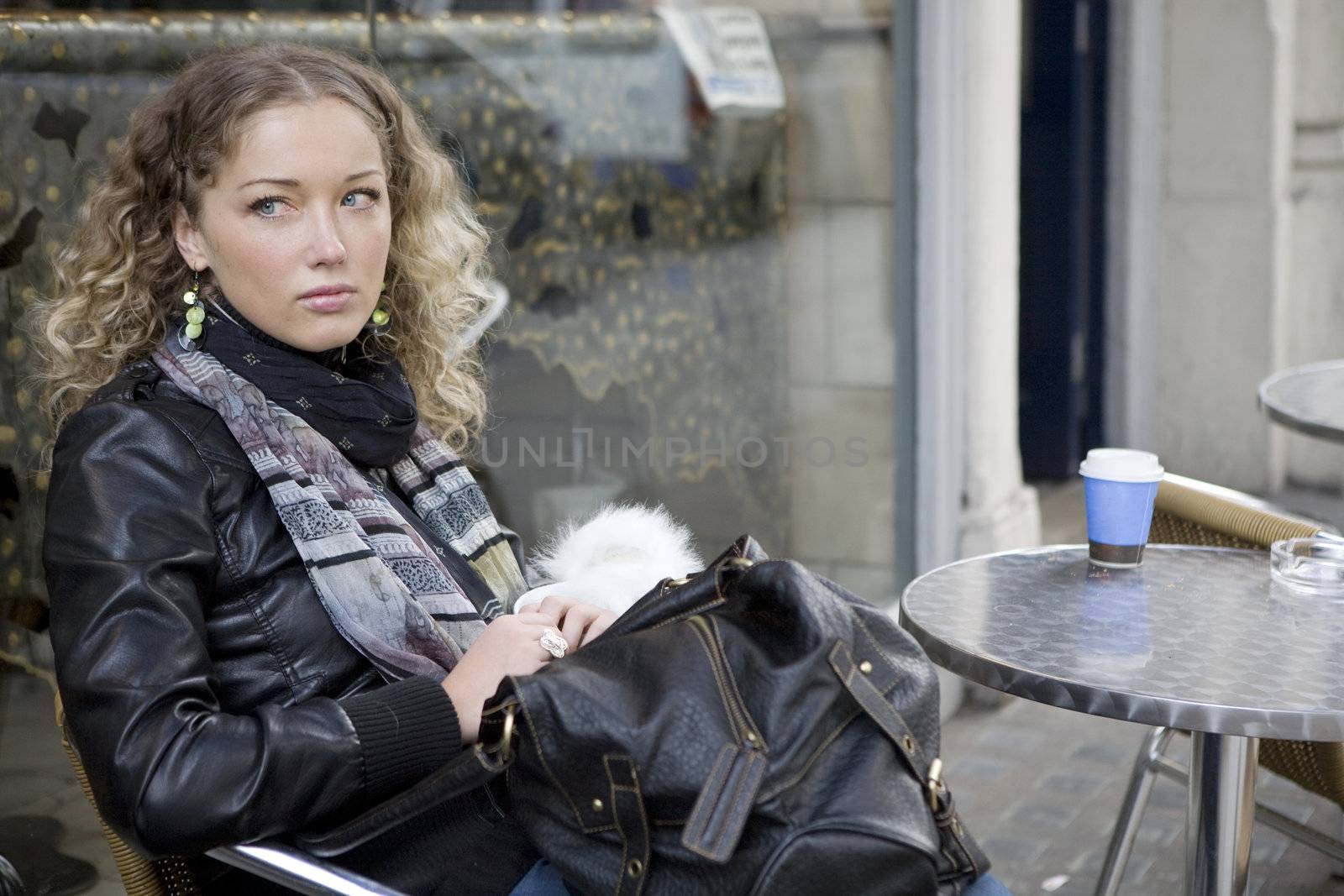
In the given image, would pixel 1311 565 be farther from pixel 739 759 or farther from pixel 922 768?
pixel 739 759

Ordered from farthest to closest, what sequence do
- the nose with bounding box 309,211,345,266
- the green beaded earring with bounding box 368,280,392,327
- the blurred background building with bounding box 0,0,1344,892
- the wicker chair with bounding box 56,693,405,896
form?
the blurred background building with bounding box 0,0,1344,892 < the green beaded earring with bounding box 368,280,392,327 < the nose with bounding box 309,211,345,266 < the wicker chair with bounding box 56,693,405,896

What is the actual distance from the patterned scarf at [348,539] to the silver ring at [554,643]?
0.57 feet

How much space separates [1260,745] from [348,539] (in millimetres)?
1674

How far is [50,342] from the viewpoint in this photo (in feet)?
6.21

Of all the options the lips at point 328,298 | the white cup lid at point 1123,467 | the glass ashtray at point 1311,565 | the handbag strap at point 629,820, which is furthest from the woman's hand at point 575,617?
the glass ashtray at point 1311,565

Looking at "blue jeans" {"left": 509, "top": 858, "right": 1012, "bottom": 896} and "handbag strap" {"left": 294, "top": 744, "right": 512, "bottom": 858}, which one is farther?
"blue jeans" {"left": 509, "top": 858, "right": 1012, "bottom": 896}

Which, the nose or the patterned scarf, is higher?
the nose

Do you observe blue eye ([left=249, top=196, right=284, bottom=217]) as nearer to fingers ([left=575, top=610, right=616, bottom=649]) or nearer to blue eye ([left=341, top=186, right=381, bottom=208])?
blue eye ([left=341, top=186, right=381, bottom=208])

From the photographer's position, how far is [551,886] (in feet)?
5.28

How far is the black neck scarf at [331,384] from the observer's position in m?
1.78

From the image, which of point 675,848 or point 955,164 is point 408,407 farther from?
point 955,164

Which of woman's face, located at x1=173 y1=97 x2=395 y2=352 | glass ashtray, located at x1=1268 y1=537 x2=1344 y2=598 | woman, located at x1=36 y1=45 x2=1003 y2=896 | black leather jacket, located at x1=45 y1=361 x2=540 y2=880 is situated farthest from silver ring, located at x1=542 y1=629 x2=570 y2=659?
glass ashtray, located at x1=1268 y1=537 x2=1344 y2=598

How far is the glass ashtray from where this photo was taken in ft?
7.02

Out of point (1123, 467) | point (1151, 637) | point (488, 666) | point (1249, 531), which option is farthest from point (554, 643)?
point (1249, 531)
